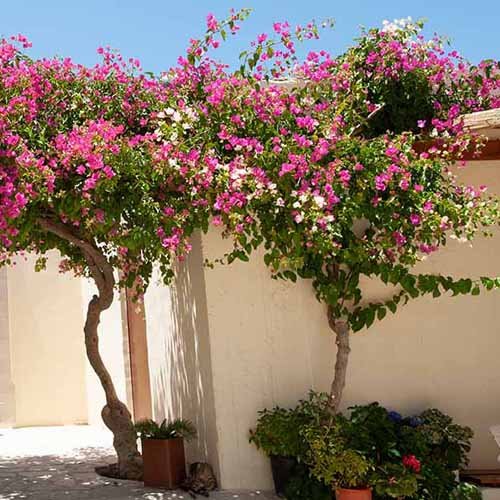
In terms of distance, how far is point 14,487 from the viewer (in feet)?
24.2

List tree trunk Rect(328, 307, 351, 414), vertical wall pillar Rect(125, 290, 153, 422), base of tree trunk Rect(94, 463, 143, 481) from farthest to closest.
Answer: vertical wall pillar Rect(125, 290, 153, 422), base of tree trunk Rect(94, 463, 143, 481), tree trunk Rect(328, 307, 351, 414)

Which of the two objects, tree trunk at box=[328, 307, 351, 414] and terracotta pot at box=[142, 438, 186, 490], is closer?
tree trunk at box=[328, 307, 351, 414]

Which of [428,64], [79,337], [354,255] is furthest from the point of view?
[79,337]

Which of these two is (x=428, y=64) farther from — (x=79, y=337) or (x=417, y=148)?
(x=79, y=337)

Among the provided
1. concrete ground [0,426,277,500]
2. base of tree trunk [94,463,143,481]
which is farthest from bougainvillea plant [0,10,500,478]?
base of tree trunk [94,463,143,481]

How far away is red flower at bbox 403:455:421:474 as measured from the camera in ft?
18.8

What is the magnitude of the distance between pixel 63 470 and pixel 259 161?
429 cm

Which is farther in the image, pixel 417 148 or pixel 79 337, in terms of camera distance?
pixel 79 337

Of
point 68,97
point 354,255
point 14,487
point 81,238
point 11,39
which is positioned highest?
point 11,39

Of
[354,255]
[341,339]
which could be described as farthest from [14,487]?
[354,255]

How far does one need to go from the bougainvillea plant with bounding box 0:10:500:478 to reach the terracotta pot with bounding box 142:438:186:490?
4.89ft

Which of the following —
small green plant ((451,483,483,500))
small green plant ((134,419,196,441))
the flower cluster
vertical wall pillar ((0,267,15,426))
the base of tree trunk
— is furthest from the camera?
vertical wall pillar ((0,267,15,426))

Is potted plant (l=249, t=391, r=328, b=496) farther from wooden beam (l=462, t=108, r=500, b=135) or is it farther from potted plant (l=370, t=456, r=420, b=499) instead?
wooden beam (l=462, t=108, r=500, b=135)

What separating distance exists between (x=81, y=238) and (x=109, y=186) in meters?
1.46
